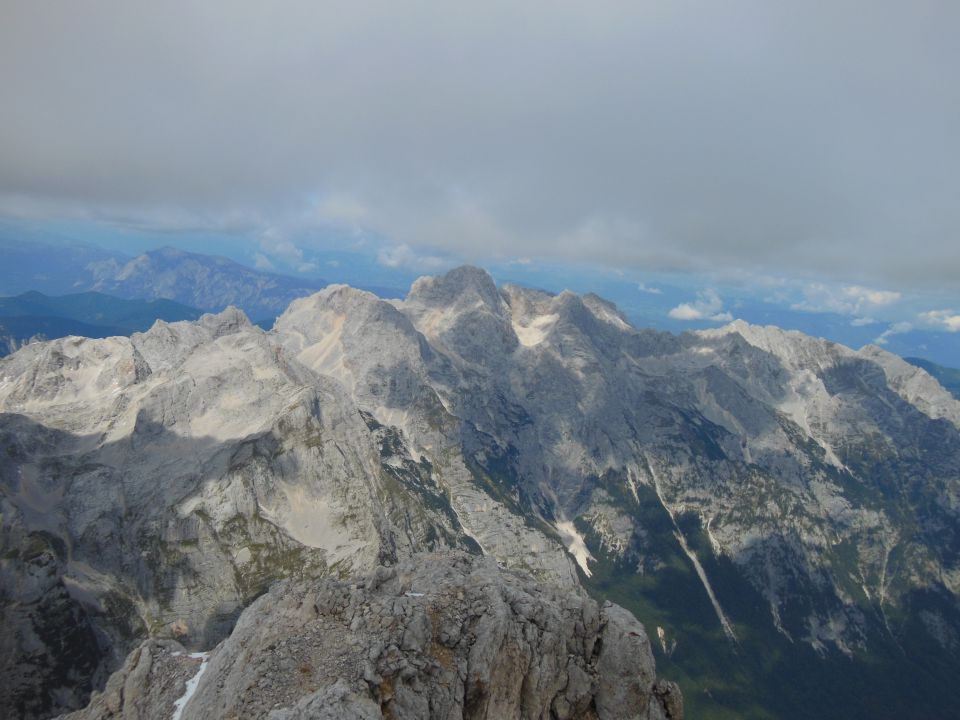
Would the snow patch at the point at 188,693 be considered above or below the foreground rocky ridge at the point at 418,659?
below

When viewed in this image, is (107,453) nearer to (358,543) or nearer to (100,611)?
(100,611)

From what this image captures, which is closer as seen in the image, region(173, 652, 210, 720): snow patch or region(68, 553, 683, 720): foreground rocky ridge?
region(68, 553, 683, 720): foreground rocky ridge

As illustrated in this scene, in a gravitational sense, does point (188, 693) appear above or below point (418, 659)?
below

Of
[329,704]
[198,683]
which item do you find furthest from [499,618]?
[198,683]

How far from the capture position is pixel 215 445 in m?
174

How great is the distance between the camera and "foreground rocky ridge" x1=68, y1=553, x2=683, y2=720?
121 feet

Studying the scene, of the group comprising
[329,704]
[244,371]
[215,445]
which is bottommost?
[215,445]

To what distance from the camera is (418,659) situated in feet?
129

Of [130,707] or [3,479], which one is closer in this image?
[130,707]

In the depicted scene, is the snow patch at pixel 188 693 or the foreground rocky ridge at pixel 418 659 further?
the snow patch at pixel 188 693

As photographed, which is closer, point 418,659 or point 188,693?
point 418,659

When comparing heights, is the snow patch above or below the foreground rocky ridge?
below

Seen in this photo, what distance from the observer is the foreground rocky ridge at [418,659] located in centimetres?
3691

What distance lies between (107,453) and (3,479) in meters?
25.4
